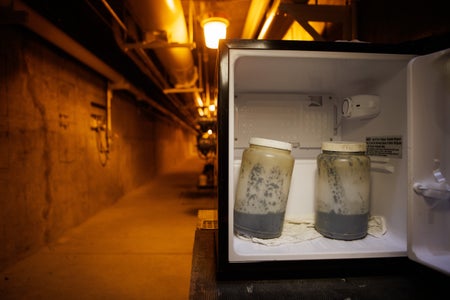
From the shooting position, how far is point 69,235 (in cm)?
245

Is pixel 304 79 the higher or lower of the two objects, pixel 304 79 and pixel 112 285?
the higher

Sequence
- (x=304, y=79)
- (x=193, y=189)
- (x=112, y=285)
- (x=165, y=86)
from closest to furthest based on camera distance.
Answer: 1. (x=304, y=79)
2. (x=112, y=285)
3. (x=165, y=86)
4. (x=193, y=189)

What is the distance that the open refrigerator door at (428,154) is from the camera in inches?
28.8

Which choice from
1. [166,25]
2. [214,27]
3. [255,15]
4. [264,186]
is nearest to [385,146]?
[264,186]

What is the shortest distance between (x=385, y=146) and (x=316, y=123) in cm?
33

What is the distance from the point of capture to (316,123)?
1177 mm

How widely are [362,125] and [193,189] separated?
4071 mm

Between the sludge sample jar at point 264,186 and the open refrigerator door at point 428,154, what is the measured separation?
40 cm

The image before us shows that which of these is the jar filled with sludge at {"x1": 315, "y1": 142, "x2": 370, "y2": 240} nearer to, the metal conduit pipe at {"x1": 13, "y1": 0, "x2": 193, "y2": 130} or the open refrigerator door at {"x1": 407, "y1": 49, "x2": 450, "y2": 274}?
the open refrigerator door at {"x1": 407, "y1": 49, "x2": 450, "y2": 274}

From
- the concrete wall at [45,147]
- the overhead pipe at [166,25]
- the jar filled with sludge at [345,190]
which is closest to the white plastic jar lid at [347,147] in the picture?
the jar filled with sludge at [345,190]

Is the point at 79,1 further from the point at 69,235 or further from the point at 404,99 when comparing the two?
the point at 404,99

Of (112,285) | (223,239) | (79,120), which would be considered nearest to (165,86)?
(79,120)

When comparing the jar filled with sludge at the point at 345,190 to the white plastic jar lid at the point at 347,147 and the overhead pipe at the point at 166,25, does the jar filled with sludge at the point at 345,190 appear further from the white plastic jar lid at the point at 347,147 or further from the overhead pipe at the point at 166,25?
the overhead pipe at the point at 166,25

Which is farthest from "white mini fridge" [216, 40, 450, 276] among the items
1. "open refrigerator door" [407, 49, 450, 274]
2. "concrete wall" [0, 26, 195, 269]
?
"concrete wall" [0, 26, 195, 269]
